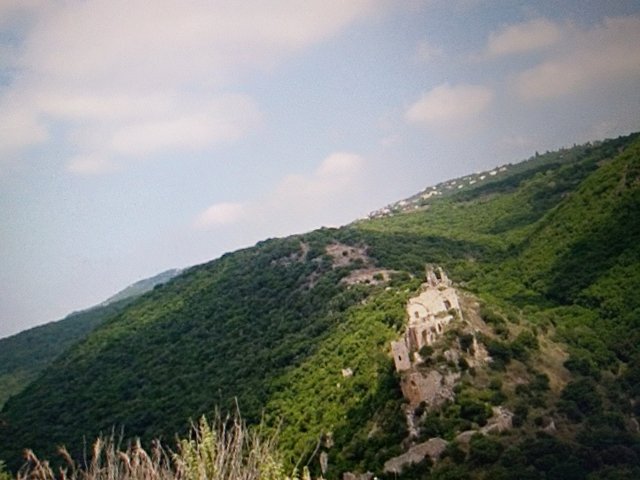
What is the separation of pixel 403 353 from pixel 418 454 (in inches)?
280

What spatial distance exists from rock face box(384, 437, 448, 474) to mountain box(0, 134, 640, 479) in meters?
0.11

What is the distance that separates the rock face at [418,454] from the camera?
1027 inches

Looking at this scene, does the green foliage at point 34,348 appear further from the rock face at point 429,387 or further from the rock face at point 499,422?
the rock face at point 499,422

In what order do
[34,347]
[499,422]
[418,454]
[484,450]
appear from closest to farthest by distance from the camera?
[484,450]
[418,454]
[499,422]
[34,347]

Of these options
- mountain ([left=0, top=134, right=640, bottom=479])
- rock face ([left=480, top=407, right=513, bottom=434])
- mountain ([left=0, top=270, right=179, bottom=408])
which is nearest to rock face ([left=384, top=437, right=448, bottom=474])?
mountain ([left=0, top=134, right=640, bottom=479])

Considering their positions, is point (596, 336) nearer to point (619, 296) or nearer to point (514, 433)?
point (619, 296)

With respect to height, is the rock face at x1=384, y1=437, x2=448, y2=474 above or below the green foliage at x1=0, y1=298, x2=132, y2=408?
below

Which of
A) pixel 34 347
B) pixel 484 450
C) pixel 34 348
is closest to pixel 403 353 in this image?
pixel 484 450

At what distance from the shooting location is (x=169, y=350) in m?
63.2

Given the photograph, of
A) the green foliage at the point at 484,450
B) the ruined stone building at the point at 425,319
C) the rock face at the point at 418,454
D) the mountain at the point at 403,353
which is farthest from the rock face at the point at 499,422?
the ruined stone building at the point at 425,319

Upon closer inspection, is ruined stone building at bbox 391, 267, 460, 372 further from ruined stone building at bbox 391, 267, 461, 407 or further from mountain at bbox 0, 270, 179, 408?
mountain at bbox 0, 270, 179, 408

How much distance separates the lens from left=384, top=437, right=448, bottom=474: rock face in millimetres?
26078

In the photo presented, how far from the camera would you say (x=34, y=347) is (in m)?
119

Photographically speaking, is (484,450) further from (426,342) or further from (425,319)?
(425,319)
